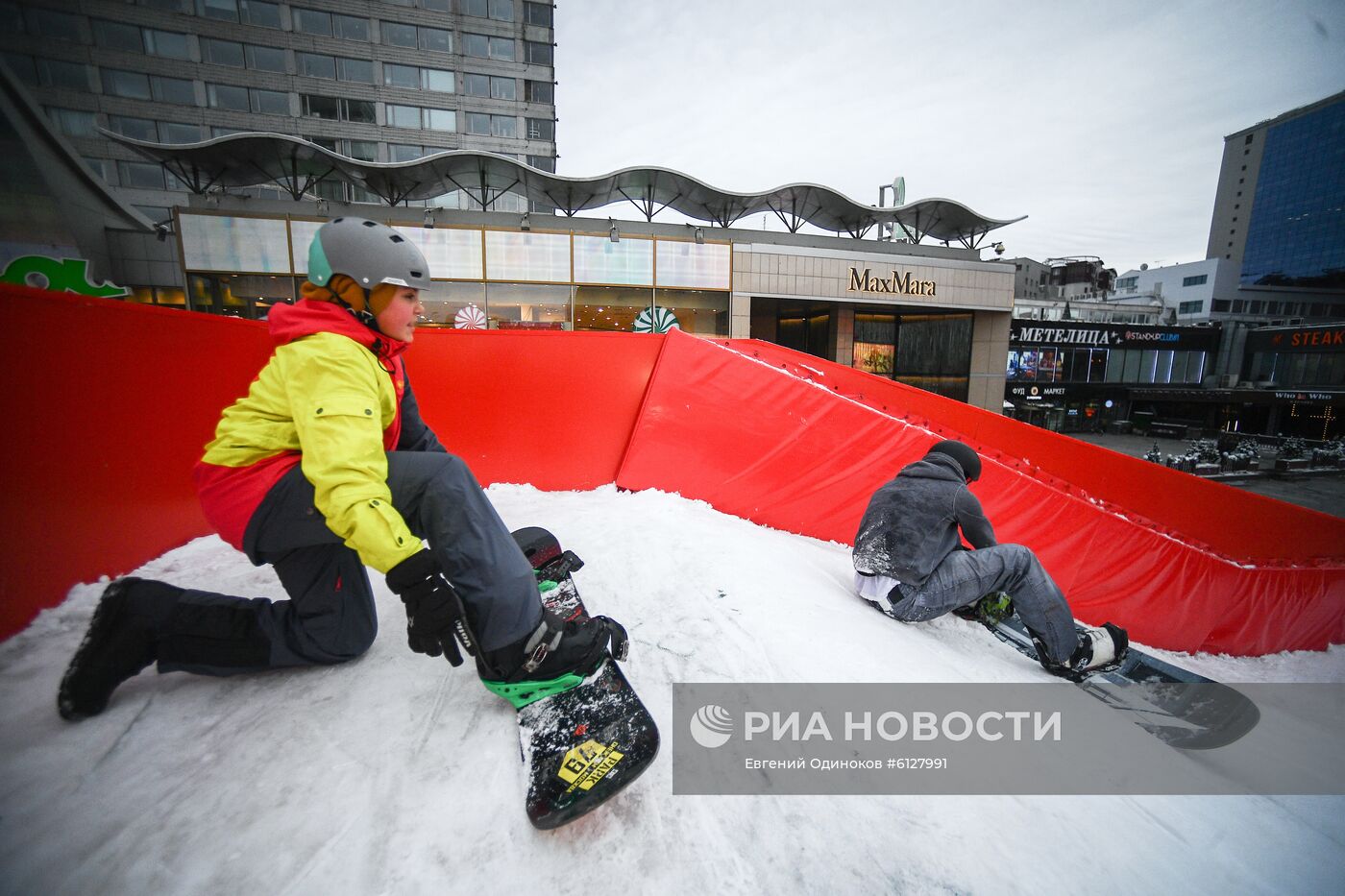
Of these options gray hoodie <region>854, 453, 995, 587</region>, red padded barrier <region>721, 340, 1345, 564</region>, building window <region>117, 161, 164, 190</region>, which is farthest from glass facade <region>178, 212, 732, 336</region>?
building window <region>117, 161, 164, 190</region>

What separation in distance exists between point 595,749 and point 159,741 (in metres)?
1.29

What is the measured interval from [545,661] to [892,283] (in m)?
20.1

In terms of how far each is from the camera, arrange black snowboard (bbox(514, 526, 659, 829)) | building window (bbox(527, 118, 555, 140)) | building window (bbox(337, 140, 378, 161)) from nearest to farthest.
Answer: black snowboard (bbox(514, 526, 659, 829)) → building window (bbox(337, 140, 378, 161)) → building window (bbox(527, 118, 555, 140))

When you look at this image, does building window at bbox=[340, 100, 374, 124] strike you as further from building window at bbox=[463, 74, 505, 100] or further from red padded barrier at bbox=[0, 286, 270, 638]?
red padded barrier at bbox=[0, 286, 270, 638]

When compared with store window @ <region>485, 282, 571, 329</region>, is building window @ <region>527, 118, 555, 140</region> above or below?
above

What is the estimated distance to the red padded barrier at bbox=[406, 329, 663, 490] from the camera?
4055 millimetres

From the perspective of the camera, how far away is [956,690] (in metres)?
1.98

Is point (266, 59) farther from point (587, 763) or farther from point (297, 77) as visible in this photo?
point (587, 763)

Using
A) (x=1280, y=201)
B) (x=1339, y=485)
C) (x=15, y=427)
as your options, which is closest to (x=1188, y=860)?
(x=15, y=427)

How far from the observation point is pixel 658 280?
1577 cm

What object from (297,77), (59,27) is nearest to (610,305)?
(297,77)

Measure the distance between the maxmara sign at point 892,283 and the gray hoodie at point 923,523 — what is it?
55.8ft

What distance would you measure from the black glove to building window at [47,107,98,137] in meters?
39.6

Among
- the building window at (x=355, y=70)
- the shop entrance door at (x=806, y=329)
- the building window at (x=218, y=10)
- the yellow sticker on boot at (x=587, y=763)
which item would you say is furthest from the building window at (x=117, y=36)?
the yellow sticker on boot at (x=587, y=763)
